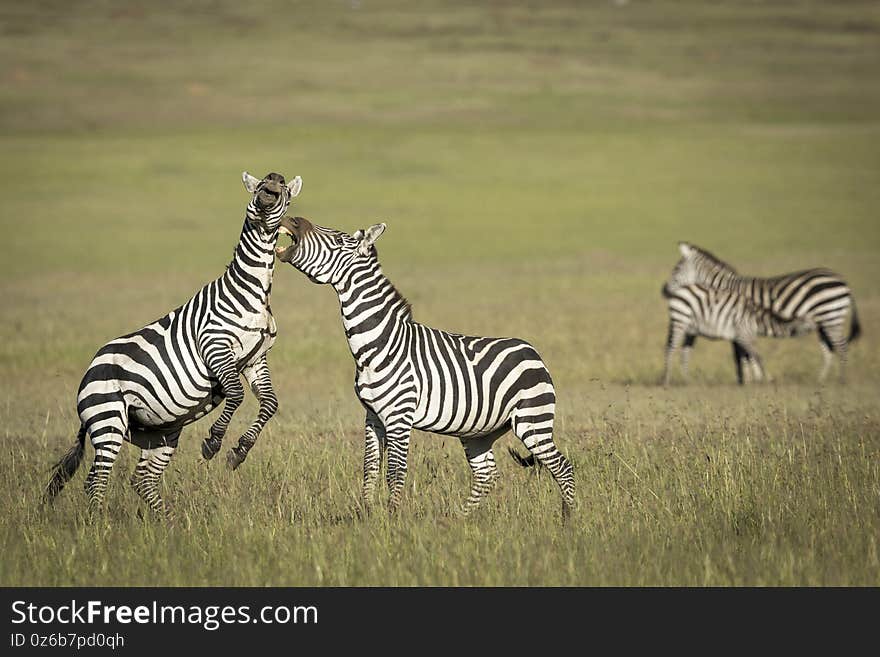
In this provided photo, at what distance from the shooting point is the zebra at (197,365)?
901 centimetres

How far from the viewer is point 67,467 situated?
945 centimetres

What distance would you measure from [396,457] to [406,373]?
588 millimetres

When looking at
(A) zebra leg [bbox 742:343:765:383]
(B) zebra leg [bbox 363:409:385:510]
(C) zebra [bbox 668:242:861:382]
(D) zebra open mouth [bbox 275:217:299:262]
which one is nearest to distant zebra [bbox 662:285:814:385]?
(A) zebra leg [bbox 742:343:765:383]

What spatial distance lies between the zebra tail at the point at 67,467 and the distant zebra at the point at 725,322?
10642 mm

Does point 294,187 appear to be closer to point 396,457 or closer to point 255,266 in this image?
point 255,266

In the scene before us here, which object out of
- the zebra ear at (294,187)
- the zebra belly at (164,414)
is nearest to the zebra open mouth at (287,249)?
the zebra ear at (294,187)

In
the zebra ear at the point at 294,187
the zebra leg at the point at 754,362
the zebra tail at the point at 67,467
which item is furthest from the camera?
the zebra leg at the point at 754,362

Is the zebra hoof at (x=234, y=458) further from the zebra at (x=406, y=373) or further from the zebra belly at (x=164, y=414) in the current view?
the zebra at (x=406, y=373)

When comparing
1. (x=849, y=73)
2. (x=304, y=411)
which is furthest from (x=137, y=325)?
(x=849, y=73)

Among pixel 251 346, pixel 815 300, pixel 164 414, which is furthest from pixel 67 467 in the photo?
pixel 815 300

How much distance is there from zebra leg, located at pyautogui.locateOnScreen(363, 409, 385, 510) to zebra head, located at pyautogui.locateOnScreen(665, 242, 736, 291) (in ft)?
39.2
